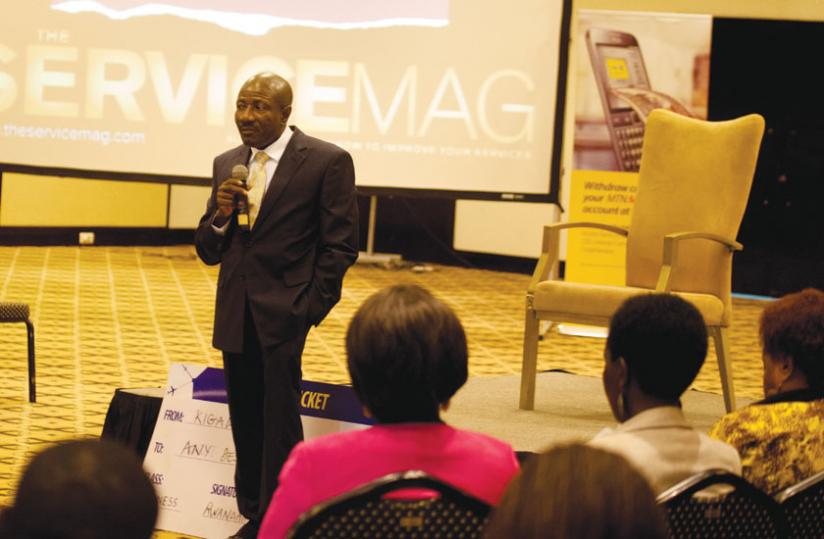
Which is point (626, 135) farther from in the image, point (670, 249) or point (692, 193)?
point (670, 249)

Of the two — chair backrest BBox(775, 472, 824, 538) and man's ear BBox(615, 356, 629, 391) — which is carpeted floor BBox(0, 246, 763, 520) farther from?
chair backrest BBox(775, 472, 824, 538)

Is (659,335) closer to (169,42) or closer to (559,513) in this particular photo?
(559,513)

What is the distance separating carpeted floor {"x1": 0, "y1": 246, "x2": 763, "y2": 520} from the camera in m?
4.64

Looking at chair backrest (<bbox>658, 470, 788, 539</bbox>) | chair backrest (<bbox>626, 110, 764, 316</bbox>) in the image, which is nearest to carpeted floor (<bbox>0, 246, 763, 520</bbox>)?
chair backrest (<bbox>626, 110, 764, 316</bbox>)

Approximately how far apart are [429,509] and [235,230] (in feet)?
6.08

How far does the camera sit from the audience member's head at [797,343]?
218 cm

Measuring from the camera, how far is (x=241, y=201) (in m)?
3.01

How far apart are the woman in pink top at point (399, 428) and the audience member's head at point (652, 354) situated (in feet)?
1.05

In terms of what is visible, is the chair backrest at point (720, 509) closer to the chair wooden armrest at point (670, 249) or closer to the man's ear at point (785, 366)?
the man's ear at point (785, 366)

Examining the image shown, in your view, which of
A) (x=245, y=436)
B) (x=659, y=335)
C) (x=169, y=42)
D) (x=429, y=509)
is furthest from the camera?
(x=169, y=42)

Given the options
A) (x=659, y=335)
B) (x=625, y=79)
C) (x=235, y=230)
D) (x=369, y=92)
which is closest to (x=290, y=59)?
(x=369, y=92)

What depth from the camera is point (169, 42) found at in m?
5.83

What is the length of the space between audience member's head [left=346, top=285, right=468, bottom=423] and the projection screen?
13.9ft

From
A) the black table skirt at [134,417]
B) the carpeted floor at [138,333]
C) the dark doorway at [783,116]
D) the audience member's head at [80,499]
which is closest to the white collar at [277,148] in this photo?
the black table skirt at [134,417]
